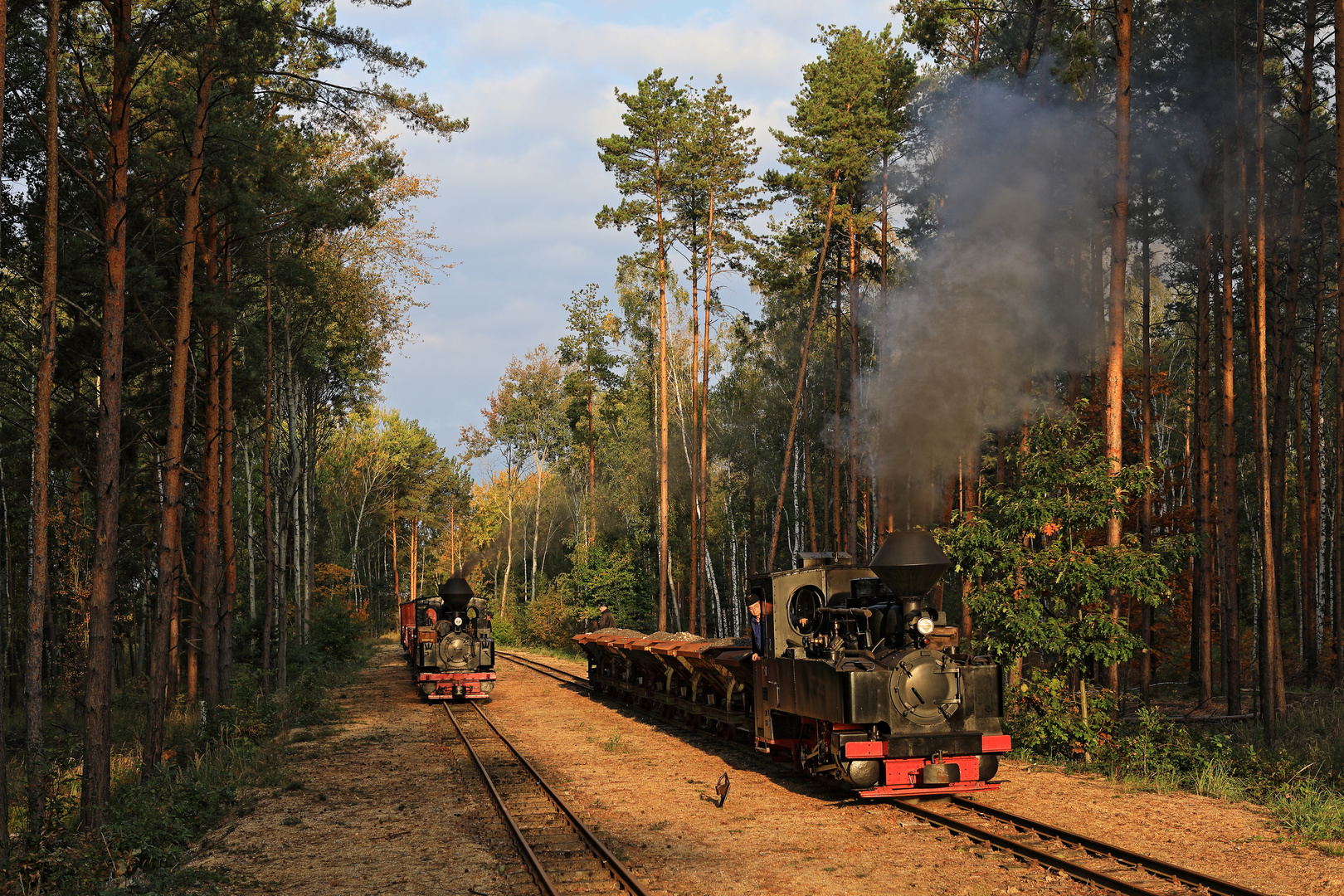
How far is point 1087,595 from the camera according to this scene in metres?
12.3

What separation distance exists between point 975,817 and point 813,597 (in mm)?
3504

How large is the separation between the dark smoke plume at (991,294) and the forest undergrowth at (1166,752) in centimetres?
543

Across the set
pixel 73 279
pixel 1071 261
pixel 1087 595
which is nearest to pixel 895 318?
pixel 1071 261

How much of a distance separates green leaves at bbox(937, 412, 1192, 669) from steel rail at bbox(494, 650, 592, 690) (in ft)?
43.3

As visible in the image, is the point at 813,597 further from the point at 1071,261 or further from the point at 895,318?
the point at 895,318

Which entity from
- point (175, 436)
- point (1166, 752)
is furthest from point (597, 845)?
point (175, 436)

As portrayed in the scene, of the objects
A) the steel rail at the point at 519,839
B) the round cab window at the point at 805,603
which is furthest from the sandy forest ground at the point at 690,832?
the round cab window at the point at 805,603

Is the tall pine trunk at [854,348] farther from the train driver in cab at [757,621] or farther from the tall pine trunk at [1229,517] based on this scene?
the train driver in cab at [757,621]

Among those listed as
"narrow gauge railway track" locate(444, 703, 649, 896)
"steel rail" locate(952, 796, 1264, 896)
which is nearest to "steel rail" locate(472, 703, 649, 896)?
"narrow gauge railway track" locate(444, 703, 649, 896)

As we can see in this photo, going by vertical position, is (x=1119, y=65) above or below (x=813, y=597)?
above

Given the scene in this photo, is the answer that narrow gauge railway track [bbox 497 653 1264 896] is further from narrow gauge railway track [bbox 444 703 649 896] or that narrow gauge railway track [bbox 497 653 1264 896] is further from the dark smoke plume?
the dark smoke plume

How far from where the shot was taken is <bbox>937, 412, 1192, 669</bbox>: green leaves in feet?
40.2

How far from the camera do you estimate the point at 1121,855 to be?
7.82 meters

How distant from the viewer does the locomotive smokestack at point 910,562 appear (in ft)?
32.5
